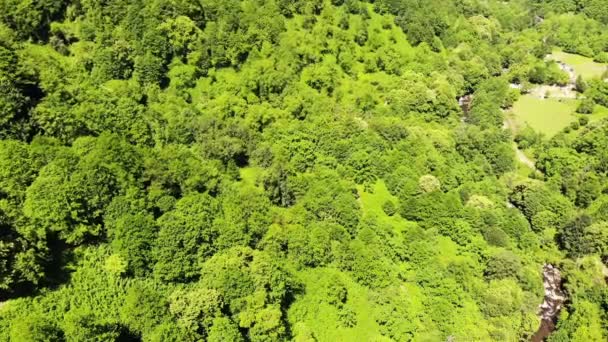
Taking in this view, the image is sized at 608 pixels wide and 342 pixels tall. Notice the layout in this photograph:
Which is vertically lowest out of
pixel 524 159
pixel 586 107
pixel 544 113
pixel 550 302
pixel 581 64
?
pixel 550 302

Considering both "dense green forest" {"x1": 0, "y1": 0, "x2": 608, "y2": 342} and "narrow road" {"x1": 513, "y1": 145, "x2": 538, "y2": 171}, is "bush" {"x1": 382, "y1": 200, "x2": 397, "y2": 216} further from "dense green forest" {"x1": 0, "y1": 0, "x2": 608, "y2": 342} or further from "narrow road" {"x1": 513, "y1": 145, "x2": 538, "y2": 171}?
"narrow road" {"x1": 513, "y1": 145, "x2": 538, "y2": 171}

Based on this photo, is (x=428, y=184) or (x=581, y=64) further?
(x=581, y=64)

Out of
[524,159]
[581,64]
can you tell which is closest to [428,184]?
[524,159]

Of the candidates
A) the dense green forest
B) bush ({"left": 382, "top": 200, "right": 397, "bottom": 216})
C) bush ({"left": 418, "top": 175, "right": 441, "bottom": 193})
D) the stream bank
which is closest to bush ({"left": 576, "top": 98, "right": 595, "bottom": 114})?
the dense green forest

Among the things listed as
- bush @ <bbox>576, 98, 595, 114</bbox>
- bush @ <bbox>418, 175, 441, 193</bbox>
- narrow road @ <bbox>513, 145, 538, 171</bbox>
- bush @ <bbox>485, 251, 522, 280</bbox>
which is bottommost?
narrow road @ <bbox>513, 145, 538, 171</bbox>

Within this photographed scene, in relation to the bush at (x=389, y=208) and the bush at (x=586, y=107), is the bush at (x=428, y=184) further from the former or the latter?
the bush at (x=586, y=107)

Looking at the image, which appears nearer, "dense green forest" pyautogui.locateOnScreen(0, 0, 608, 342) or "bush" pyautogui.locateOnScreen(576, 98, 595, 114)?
"dense green forest" pyautogui.locateOnScreen(0, 0, 608, 342)

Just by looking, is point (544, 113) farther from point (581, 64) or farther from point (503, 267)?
point (503, 267)
